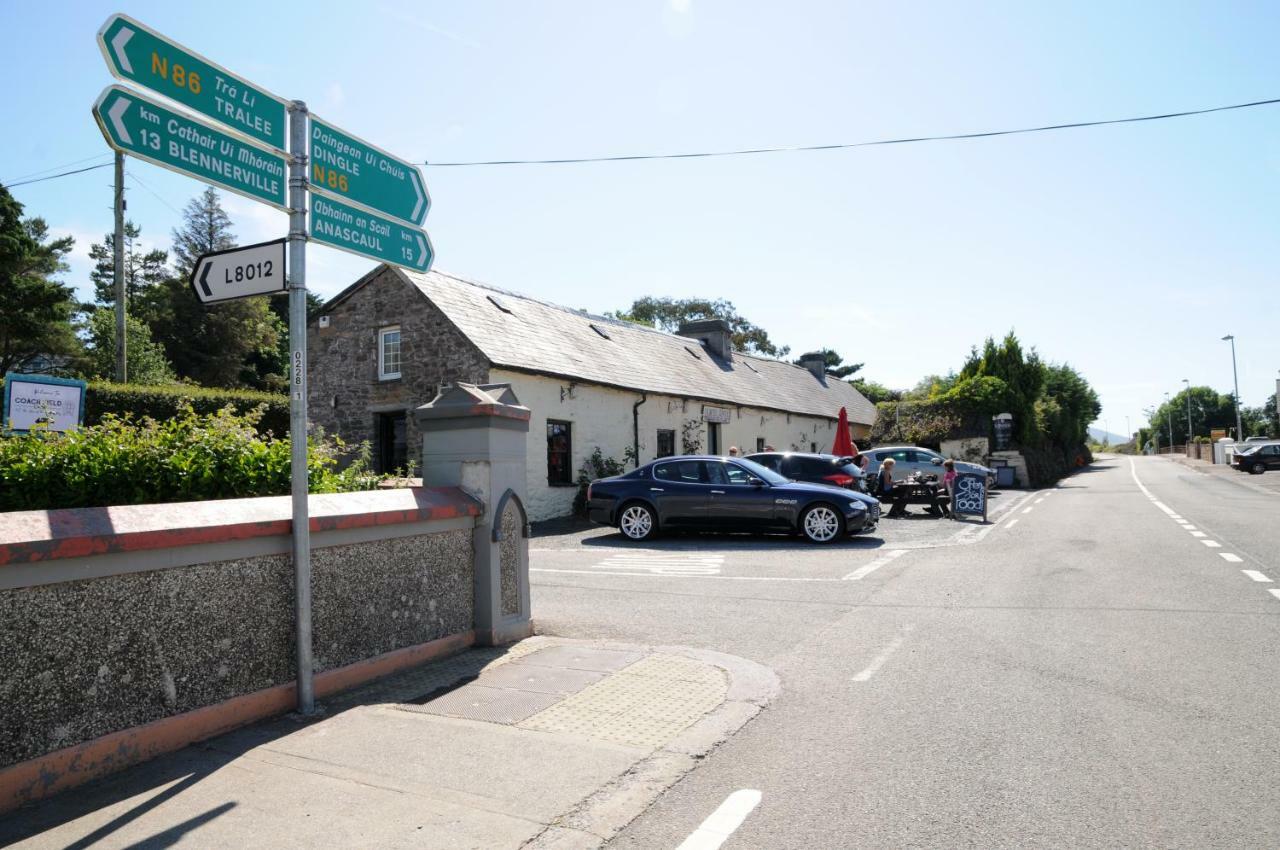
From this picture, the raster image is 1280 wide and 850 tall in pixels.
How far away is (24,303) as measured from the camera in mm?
35562

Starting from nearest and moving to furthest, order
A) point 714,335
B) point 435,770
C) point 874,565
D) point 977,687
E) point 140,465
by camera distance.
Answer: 1. point 435,770
2. point 977,687
3. point 140,465
4. point 874,565
5. point 714,335

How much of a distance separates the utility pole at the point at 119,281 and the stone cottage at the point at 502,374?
18.4 ft

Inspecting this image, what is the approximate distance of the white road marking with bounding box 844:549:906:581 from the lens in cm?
1050

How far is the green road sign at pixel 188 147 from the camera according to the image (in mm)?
4051

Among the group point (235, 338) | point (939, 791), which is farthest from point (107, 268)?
point (939, 791)

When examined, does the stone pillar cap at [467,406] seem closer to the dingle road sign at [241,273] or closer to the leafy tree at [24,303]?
the dingle road sign at [241,273]

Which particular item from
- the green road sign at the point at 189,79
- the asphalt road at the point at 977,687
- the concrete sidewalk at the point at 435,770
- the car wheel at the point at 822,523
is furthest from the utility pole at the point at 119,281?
the concrete sidewalk at the point at 435,770

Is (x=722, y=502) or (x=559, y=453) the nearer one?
(x=722, y=502)

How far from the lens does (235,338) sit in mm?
49969

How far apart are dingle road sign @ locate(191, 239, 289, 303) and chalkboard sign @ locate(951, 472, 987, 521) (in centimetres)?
1614

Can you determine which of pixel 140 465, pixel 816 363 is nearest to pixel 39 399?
pixel 140 465

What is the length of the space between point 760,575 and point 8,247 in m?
37.2

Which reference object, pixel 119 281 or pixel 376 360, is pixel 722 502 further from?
pixel 119 281

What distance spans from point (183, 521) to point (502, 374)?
14.3 meters
